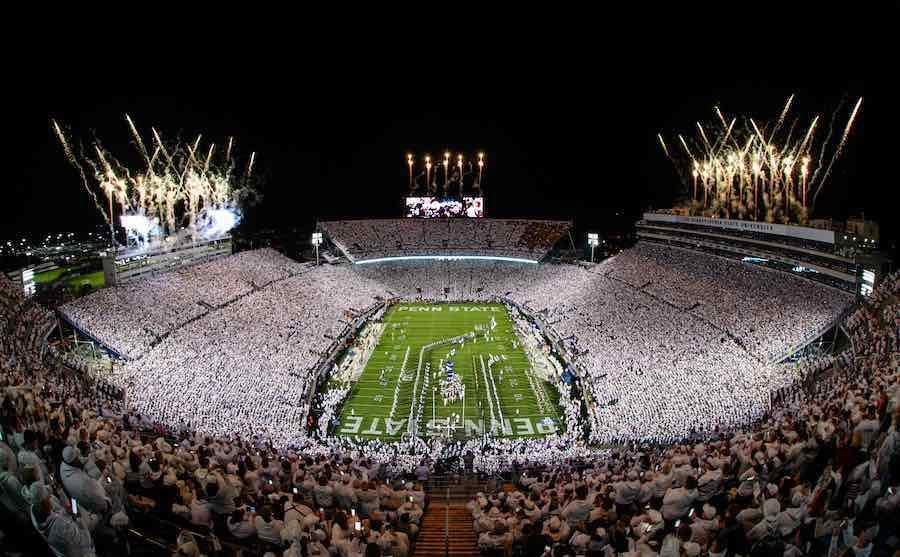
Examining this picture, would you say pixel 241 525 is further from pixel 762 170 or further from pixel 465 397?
pixel 762 170

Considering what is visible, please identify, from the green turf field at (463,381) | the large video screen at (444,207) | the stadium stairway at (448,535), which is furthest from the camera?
the large video screen at (444,207)

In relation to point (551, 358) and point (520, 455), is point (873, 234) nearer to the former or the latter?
point (551, 358)

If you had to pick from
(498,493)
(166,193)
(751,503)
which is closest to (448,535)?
(498,493)

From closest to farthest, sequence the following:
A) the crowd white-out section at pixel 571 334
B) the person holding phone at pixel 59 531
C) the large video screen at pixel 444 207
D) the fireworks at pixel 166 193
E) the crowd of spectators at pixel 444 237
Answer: the person holding phone at pixel 59 531
the crowd white-out section at pixel 571 334
the fireworks at pixel 166 193
the crowd of spectators at pixel 444 237
the large video screen at pixel 444 207

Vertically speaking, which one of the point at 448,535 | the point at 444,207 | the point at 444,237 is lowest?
the point at 448,535

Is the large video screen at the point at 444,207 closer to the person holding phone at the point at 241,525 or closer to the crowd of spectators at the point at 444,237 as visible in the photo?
the crowd of spectators at the point at 444,237

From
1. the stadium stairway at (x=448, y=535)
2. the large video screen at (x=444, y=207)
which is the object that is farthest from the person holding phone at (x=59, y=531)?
the large video screen at (x=444, y=207)

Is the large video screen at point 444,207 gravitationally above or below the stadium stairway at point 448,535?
above

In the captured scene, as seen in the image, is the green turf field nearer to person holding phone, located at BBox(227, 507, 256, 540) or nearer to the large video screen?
person holding phone, located at BBox(227, 507, 256, 540)
